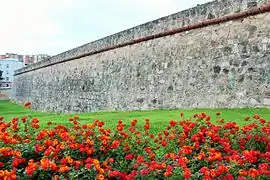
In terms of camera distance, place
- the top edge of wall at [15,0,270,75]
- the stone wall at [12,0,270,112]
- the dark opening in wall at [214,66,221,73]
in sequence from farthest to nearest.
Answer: the dark opening in wall at [214,66,221,73], the top edge of wall at [15,0,270,75], the stone wall at [12,0,270,112]

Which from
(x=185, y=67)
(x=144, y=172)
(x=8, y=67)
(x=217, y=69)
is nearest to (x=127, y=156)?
(x=144, y=172)

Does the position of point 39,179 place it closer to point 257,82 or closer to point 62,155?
point 62,155

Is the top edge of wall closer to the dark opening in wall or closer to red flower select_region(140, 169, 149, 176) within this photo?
the dark opening in wall

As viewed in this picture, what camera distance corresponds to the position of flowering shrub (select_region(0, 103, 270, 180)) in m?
3.18

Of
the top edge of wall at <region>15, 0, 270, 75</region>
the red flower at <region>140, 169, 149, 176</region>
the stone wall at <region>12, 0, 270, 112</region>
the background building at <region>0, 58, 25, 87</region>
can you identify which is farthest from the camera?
the background building at <region>0, 58, 25, 87</region>

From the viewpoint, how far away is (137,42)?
42.9 ft

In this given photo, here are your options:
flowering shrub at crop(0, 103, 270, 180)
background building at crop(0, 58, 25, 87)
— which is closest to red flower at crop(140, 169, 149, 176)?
flowering shrub at crop(0, 103, 270, 180)

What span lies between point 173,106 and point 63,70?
1074 cm

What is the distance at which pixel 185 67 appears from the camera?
10461 millimetres

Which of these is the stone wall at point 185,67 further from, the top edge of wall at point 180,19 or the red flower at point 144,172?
the red flower at point 144,172

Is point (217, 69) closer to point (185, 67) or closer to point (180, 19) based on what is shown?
point (185, 67)

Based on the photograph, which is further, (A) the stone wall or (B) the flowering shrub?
(A) the stone wall

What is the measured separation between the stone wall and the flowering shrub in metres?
3.95

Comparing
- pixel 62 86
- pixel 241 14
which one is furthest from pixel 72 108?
pixel 241 14
